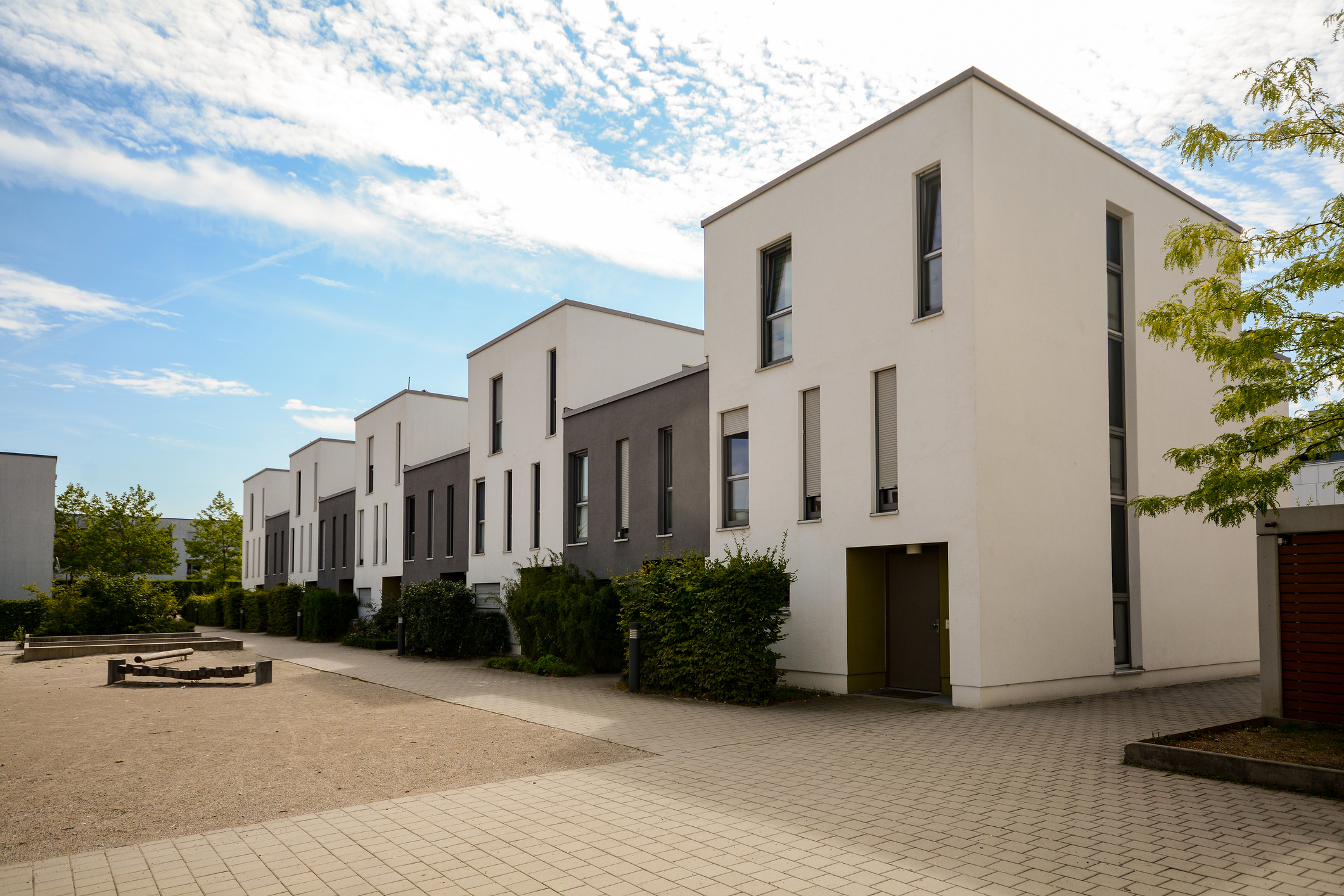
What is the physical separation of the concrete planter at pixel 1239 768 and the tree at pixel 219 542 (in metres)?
58.9

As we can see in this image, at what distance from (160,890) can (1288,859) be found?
6.33 m

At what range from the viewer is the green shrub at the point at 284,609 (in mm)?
34062

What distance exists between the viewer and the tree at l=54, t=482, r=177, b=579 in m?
43.9

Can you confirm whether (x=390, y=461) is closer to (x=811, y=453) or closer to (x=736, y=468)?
(x=736, y=468)

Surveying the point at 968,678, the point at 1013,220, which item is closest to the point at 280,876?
the point at 968,678

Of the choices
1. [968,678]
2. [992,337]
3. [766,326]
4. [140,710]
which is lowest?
[140,710]

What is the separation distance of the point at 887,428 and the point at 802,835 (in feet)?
24.7

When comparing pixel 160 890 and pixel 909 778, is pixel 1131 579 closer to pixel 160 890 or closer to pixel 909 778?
pixel 909 778

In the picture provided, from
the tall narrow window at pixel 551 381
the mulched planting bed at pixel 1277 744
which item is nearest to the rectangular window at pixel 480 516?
the tall narrow window at pixel 551 381

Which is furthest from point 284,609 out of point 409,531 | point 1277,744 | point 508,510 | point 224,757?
point 1277,744

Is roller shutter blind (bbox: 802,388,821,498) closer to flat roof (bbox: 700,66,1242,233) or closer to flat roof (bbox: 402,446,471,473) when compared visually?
flat roof (bbox: 700,66,1242,233)

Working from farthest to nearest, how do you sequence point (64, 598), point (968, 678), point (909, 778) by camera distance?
point (64, 598)
point (968, 678)
point (909, 778)

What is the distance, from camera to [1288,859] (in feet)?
16.9

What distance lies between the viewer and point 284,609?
34594 mm
